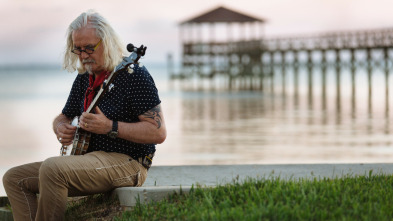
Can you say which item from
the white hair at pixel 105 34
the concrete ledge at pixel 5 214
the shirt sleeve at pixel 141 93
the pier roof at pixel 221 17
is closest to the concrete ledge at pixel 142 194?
the shirt sleeve at pixel 141 93

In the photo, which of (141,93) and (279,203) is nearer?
(279,203)

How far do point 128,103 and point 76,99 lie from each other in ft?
1.88

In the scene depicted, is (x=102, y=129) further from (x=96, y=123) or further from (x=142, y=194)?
(x=142, y=194)

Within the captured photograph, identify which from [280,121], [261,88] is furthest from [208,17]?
[280,121]

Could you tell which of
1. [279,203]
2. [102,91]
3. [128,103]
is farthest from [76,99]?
[279,203]

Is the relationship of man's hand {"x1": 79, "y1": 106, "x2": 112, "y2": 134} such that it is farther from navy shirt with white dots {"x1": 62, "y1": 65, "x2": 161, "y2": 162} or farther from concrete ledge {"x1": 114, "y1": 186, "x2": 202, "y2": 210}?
concrete ledge {"x1": 114, "y1": 186, "x2": 202, "y2": 210}

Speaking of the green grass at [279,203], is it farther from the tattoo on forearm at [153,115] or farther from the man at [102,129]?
the tattoo on forearm at [153,115]

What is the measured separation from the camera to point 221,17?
5456cm

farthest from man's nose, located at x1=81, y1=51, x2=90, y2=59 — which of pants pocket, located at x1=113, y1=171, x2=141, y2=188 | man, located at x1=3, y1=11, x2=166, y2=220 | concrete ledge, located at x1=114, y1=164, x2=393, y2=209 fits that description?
concrete ledge, located at x1=114, y1=164, x2=393, y2=209

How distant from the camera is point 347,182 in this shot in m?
5.46

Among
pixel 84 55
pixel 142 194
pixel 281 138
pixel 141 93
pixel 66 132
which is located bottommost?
pixel 281 138

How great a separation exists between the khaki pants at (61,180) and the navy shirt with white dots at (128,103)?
82 mm

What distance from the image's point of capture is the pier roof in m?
54.3

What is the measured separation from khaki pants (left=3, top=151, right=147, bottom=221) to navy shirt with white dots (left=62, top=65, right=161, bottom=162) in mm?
82
